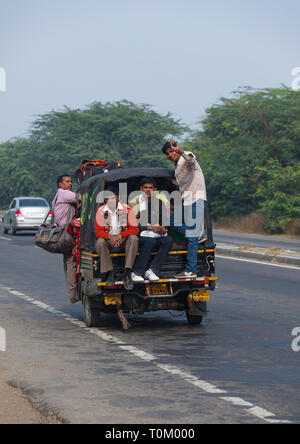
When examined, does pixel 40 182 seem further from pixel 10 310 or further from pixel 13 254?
pixel 10 310

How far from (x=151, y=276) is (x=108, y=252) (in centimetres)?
60

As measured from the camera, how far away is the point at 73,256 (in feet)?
39.3

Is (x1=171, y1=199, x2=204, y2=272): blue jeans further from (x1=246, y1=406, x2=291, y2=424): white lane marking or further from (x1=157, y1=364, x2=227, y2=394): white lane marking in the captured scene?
(x1=246, y1=406, x2=291, y2=424): white lane marking

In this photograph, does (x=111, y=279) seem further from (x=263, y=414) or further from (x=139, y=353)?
(x=263, y=414)

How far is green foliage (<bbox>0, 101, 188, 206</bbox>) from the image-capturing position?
66000 millimetres

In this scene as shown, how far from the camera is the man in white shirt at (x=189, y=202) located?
35.6 ft

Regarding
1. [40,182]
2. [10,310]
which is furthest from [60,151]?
[10,310]

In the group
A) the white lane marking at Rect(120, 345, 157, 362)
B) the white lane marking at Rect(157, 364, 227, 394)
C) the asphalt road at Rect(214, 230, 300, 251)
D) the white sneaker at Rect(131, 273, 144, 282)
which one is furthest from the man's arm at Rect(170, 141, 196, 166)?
the asphalt road at Rect(214, 230, 300, 251)

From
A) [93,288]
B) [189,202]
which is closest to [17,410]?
[93,288]

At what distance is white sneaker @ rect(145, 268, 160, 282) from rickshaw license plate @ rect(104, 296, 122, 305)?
0.50m

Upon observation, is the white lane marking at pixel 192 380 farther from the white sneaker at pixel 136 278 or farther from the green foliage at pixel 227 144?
the green foliage at pixel 227 144

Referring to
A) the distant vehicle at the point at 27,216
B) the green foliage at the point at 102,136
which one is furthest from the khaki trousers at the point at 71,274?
the green foliage at the point at 102,136
